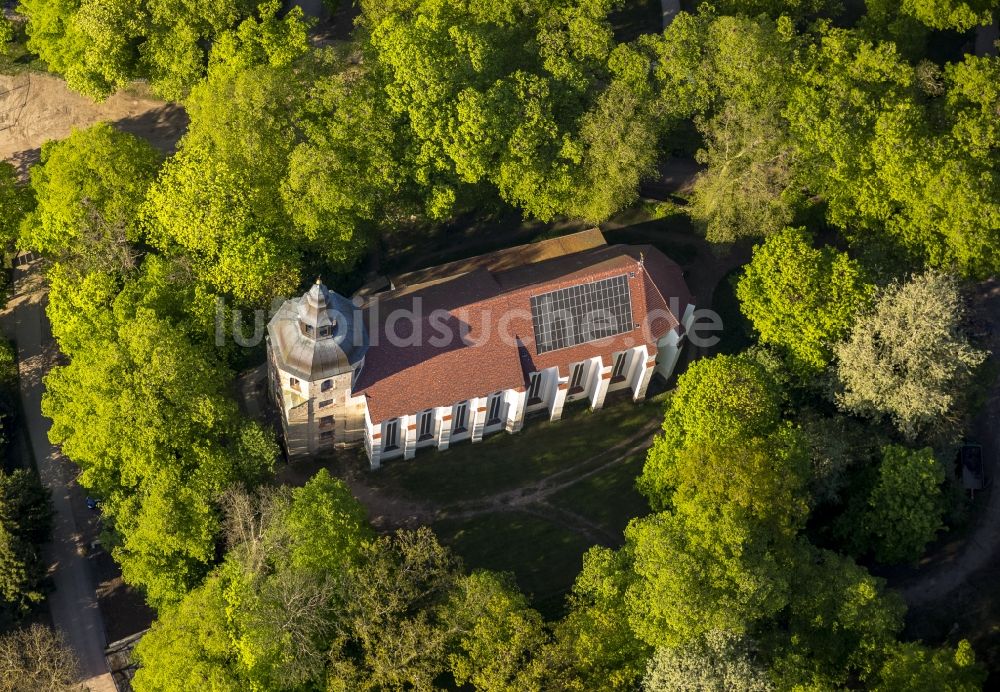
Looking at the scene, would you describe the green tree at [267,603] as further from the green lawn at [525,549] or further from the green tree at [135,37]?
the green tree at [135,37]

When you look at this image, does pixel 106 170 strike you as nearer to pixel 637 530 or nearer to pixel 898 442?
pixel 637 530

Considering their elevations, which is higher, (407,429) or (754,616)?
(407,429)

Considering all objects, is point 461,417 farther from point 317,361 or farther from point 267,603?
point 267,603

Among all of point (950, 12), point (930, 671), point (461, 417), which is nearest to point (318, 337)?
point (461, 417)

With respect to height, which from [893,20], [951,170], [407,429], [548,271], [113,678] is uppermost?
[893,20]

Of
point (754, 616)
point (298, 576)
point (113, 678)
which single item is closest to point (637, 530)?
point (754, 616)

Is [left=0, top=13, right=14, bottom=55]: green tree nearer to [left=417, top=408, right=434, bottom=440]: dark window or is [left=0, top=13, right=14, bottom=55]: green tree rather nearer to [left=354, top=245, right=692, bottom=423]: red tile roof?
[left=354, top=245, right=692, bottom=423]: red tile roof

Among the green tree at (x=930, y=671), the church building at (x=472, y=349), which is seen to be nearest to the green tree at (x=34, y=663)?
the church building at (x=472, y=349)
